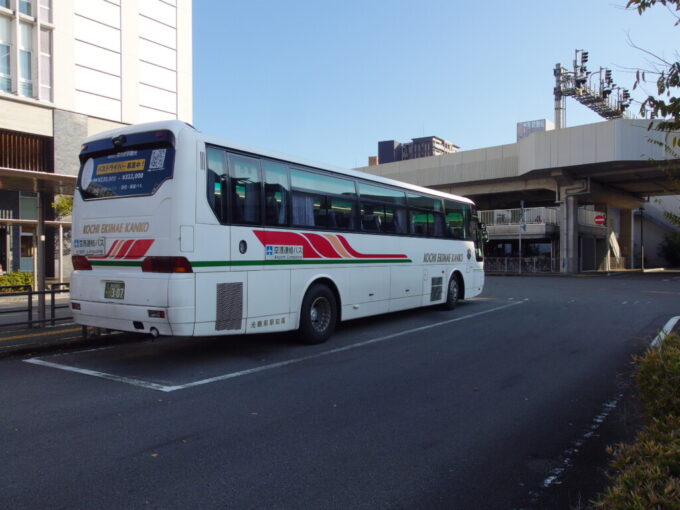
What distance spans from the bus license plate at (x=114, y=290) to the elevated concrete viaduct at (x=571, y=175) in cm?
2740

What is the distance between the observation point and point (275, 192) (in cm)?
831

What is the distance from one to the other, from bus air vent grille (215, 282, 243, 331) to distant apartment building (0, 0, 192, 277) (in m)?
16.4

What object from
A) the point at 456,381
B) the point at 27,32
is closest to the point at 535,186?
the point at 27,32

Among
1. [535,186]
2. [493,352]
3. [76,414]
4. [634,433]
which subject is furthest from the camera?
[535,186]

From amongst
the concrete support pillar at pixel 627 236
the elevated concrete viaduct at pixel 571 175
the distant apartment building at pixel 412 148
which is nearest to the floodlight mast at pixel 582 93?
the elevated concrete viaduct at pixel 571 175

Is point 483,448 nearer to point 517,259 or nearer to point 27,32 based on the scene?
point 27,32

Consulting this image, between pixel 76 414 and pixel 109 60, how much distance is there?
77.6 feet

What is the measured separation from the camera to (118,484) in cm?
371

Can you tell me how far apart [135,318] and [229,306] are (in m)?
1.26

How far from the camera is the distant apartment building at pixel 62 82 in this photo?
847 inches

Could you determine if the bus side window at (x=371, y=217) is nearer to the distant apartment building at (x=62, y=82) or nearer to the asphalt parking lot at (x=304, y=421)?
the asphalt parking lot at (x=304, y=421)

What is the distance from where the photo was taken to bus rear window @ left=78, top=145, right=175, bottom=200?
7.03 m

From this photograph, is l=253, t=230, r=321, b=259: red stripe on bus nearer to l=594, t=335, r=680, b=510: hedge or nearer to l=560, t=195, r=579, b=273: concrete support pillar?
l=594, t=335, r=680, b=510: hedge

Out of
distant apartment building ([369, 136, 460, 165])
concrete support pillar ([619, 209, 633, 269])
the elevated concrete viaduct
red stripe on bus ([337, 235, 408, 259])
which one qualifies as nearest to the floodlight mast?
the elevated concrete viaduct
